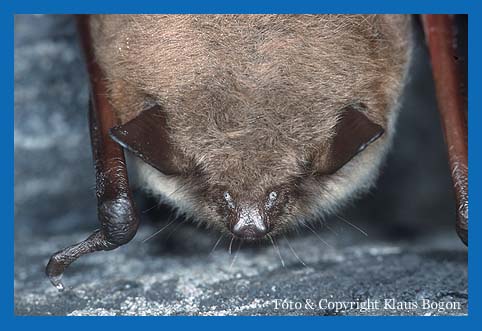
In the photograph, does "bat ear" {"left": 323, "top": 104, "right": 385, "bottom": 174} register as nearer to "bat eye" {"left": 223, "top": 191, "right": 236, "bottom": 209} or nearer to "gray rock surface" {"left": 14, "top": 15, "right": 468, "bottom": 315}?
"bat eye" {"left": 223, "top": 191, "right": 236, "bottom": 209}

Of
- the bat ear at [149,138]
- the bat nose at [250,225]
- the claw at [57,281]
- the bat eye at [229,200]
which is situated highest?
the bat ear at [149,138]

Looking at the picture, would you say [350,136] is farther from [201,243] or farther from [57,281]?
[57,281]

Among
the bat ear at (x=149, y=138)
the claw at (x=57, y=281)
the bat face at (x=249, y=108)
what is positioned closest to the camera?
the bat ear at (x=149, y=138)

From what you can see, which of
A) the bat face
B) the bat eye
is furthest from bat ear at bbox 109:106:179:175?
the bat eye

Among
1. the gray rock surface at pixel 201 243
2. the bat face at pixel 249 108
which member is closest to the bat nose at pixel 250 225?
the bat face at pixel 249 108

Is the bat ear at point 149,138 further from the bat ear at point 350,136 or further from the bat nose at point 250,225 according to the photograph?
the bat ear at point 350,136

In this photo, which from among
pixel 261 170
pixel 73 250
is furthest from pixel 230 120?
pixel 73 250

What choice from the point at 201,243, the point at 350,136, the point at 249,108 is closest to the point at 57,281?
the point at 201,243

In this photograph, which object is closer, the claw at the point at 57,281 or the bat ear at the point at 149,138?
the bat ear at the point at 149,138
